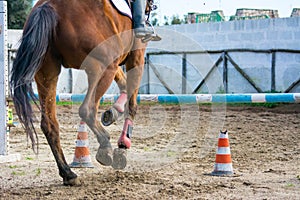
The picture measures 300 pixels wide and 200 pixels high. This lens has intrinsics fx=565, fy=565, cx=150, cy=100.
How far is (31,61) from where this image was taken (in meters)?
5.62

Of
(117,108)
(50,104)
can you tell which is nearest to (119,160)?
(117,108)

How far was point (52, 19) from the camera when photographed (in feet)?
18.6

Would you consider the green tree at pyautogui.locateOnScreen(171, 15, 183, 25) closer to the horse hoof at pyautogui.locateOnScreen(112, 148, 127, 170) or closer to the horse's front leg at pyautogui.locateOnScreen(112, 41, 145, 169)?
the horse's front leg at pyautogui.locateOnScreen(112, 41, 145, 169)

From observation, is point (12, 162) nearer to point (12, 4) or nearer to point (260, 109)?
point (260, 109)

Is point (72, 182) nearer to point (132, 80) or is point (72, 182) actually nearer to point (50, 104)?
point (50, 104)

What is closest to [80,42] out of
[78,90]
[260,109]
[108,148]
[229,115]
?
[108,148]

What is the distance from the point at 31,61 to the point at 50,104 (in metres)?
0.57

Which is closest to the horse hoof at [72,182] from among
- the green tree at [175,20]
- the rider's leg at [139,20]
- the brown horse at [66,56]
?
the brown horse at [66,56]

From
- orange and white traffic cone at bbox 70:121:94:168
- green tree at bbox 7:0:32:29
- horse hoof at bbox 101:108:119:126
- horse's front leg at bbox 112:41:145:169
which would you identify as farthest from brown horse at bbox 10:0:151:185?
green tree at bbox 7:0:32:29

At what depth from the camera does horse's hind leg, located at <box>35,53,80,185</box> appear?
584cm

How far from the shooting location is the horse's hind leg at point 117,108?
21.1ft

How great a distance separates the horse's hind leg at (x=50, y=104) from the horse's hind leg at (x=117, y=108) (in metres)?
0.64

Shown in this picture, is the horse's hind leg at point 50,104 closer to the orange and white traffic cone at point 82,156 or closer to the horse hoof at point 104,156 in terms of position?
the horse hoof at point 104,156

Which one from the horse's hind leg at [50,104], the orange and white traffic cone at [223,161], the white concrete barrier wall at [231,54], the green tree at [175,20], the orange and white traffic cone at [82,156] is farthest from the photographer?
the green tree at [175,20]
